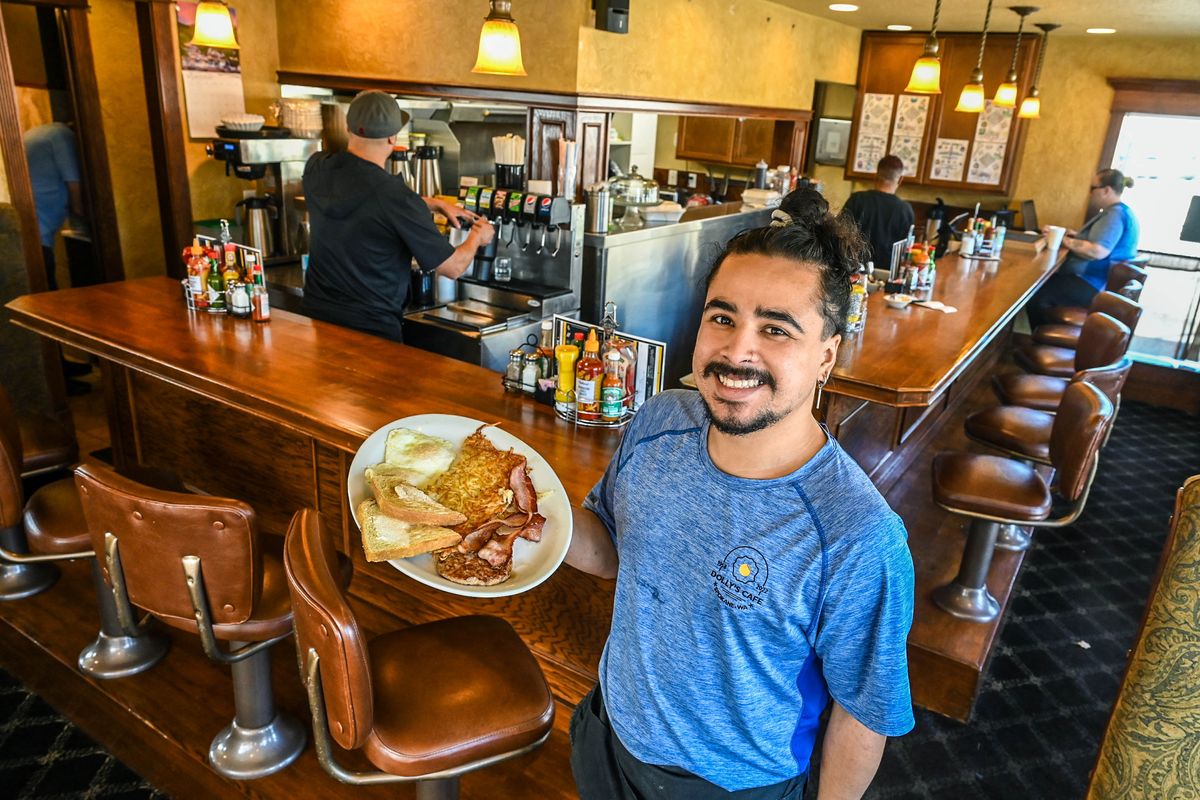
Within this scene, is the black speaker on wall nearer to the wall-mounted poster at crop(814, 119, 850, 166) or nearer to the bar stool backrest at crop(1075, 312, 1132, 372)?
the bar stool backrest at crop(1075, 312, 1132, 372)

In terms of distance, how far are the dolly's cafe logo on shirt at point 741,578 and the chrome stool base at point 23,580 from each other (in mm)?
2923

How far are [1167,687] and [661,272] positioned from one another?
4.13 meters

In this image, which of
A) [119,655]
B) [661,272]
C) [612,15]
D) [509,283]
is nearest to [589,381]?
[119,655]

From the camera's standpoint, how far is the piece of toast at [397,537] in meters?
1.53

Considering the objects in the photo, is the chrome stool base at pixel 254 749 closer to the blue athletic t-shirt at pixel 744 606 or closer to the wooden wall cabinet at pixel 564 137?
the blue athletic t-shirt at pixel 744 606

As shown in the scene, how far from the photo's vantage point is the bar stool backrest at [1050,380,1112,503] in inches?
103

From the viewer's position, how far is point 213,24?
3.59 metres

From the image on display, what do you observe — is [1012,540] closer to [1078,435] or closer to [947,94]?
[1078,435]

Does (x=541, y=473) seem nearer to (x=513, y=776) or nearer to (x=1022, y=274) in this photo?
(x=513, y=776)

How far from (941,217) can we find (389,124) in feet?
18.2

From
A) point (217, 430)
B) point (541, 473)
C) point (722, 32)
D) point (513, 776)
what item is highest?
point (722, 32)

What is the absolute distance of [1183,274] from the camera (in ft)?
23.5

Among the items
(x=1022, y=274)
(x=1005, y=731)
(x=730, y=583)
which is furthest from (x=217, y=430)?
(x=1022, y=274)

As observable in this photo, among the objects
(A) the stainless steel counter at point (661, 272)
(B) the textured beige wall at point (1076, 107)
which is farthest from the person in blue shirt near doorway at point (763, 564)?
(B) the textured beige wall at point (1076, 107)
